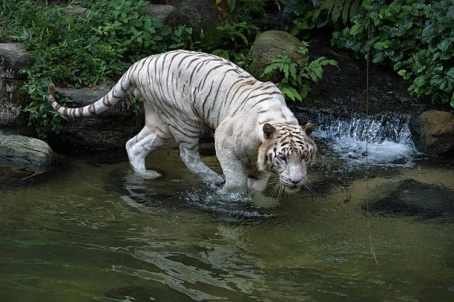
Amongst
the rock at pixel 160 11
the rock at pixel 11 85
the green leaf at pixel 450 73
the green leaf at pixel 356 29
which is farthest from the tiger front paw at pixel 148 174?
the green leaf at pixel 356 29

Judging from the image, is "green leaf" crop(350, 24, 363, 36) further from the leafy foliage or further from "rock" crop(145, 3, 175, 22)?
"rock" crop(145, 3, 175, 22)

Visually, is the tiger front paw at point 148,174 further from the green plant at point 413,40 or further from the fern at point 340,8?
the fern at point 340,8

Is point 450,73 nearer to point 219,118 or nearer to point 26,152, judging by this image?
point 219,118

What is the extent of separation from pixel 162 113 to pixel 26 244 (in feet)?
6.27

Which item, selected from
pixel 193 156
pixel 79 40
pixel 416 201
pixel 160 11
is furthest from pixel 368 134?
pixel 79 40

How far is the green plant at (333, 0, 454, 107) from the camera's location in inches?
314

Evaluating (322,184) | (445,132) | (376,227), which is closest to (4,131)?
(322,184)

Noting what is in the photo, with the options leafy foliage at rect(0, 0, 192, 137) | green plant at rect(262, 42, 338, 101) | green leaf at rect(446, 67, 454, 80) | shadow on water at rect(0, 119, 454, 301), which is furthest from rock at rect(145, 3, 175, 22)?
green leaf at rect(446, 67, 454, 80)

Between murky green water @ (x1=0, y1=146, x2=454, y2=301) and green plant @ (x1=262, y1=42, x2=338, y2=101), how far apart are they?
1528 millimetres

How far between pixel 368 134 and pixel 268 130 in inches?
116

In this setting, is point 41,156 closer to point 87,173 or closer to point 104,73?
point 87,173

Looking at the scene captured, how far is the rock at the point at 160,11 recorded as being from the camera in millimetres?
8371

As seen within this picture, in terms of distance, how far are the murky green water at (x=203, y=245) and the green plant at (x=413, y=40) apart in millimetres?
1721

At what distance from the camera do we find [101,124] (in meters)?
7.32
